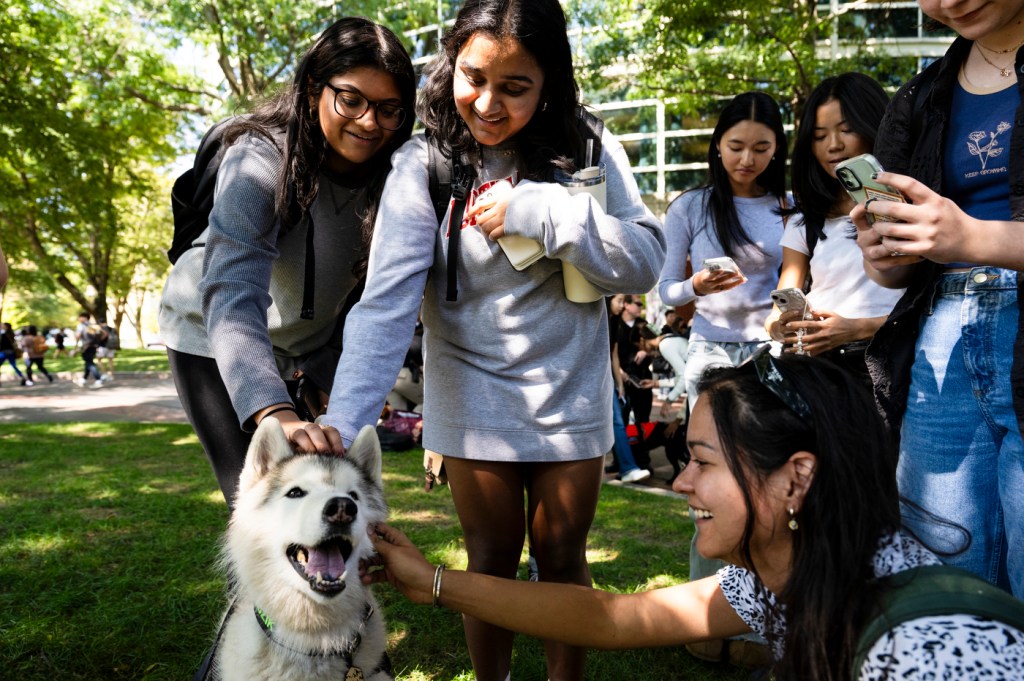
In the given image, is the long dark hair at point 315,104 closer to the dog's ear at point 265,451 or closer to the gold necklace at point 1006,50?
the dog's ear at point 265,451

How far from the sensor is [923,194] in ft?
5.67

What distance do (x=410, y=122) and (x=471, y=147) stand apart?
38 cm

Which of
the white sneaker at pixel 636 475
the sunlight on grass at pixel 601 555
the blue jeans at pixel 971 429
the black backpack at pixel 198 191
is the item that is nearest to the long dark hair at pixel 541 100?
the black backpack at pixel 198 191

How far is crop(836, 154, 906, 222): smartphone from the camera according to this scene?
1814 millimetres

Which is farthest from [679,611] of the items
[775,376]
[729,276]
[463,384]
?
[729,276]

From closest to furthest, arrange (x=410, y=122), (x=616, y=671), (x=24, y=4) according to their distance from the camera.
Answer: (x=410, y=122)
(x=616, y=671)
(x=24, y=4)

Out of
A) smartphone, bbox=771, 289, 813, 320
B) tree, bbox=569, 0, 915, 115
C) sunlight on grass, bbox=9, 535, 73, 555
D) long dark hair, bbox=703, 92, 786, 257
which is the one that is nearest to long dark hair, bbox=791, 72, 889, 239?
smartphone, bbox=771, 289, 813, 320

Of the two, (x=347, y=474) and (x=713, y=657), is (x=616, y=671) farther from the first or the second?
A: (x=347, y=474)

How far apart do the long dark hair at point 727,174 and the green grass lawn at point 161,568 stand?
2.14m

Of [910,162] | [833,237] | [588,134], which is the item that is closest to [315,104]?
[588,134]

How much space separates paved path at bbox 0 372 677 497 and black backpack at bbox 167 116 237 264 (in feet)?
18.6

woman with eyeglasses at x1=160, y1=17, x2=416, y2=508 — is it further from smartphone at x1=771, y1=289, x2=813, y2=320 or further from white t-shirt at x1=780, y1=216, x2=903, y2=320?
white t-shirt at x1=780, y1=216, x2=903, y2=320

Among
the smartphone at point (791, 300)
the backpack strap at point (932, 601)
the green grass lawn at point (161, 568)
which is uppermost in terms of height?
the smartphone at point (791, 300)

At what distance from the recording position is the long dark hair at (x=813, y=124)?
3.15 meters
